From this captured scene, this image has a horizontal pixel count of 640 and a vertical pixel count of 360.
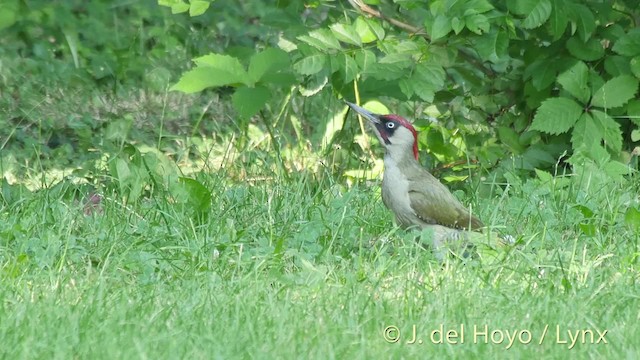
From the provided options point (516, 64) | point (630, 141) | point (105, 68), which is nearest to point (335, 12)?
point (516, 64)

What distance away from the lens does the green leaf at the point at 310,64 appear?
7004mm

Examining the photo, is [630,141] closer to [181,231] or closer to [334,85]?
[334,85]

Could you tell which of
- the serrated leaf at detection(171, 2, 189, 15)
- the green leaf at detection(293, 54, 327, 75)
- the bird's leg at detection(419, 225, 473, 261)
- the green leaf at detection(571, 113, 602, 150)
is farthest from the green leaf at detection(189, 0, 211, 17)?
the green leaf at detection(571, 113, 602, 150)

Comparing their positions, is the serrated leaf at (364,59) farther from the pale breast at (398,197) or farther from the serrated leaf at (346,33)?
the pale breast at (398,197)

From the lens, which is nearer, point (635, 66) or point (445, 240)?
point (445, 240)

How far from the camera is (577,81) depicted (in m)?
7.38

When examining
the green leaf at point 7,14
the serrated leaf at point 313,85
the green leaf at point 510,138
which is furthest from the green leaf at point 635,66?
the green leaf at point 7,14

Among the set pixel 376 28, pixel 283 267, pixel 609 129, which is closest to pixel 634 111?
pixel 609 129

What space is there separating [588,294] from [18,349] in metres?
2.16

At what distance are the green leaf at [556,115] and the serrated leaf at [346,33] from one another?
1.06 metres

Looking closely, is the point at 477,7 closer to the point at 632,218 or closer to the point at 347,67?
the point at 347,67

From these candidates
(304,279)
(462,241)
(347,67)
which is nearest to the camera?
(304,279)

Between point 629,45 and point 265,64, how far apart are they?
197cm

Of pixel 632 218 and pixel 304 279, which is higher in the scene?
pixel 304 279
